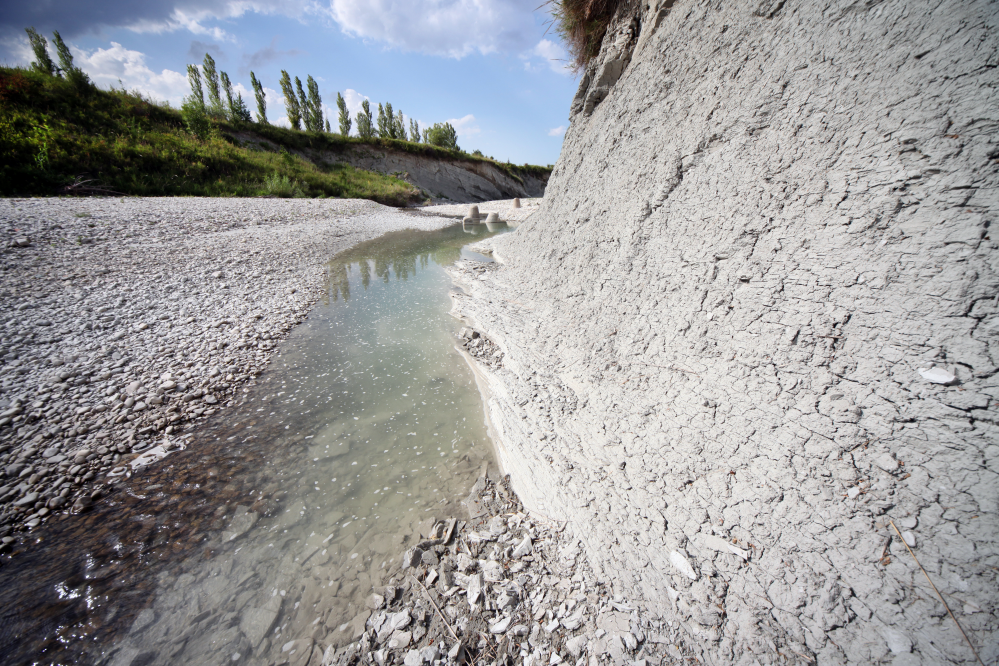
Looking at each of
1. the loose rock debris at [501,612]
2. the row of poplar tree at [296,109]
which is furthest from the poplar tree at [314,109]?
the loose rock debris at [501,612]

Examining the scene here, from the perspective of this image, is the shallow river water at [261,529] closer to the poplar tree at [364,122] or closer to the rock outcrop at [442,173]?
the rock outcrop at [442,173]

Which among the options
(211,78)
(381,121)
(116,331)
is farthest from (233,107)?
(116,331)

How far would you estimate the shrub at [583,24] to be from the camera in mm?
6469

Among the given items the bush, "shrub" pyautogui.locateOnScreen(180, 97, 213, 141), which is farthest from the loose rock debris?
"shrub" pyautogui.locateOnScreen(180, 97, 213, 141)

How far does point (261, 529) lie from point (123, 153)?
22607mm

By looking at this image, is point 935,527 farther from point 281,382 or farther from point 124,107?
point 124,107

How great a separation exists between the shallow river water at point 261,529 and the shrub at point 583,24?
24.2ft

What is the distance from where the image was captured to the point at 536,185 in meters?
53.2

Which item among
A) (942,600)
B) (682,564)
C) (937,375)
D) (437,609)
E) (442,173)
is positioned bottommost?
(437,609)

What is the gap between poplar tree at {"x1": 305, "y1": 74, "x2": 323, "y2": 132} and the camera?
1502 inches

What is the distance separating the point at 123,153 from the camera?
1570 cm

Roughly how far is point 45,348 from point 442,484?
655 centimetres

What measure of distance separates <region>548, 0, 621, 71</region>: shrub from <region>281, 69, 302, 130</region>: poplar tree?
139ft

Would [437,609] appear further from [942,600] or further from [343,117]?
[343,117]
